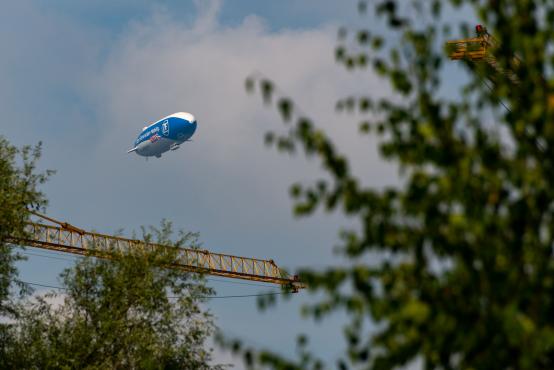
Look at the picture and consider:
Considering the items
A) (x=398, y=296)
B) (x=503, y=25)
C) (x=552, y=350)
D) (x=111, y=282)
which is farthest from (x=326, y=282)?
(x=111, y=282)

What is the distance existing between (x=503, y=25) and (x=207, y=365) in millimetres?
35923

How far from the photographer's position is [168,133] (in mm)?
134750

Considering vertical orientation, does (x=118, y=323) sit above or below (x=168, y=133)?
below

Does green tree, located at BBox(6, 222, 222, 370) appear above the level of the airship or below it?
below

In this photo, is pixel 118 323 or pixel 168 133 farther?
pixel 168 133

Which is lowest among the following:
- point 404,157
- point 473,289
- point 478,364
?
point 478,364

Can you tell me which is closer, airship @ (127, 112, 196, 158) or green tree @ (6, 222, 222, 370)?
green tree @ (6, 222, 222, 370)

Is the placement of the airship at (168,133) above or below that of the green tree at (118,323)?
above

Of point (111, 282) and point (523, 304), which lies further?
point (111, 282)

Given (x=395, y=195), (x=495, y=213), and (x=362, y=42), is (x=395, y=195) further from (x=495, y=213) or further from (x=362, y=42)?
(x=362, y=42)

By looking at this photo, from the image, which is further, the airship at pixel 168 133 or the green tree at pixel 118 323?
the airship at pixel 168 133

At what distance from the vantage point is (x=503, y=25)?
1238 cm

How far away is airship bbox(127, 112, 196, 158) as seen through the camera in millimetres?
134250

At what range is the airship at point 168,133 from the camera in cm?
13425
